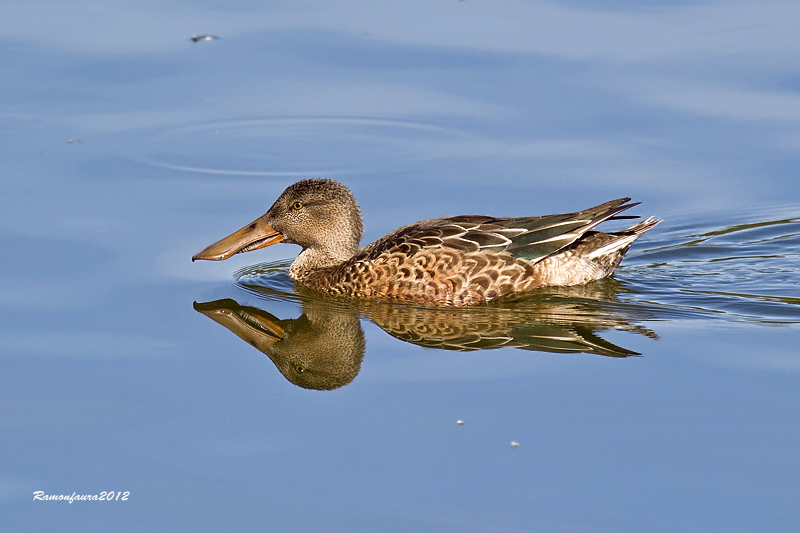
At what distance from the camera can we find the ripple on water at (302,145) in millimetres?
12156

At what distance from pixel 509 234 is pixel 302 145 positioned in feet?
10.3

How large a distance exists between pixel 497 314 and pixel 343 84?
185 inches

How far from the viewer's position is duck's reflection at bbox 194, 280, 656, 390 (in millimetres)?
8766

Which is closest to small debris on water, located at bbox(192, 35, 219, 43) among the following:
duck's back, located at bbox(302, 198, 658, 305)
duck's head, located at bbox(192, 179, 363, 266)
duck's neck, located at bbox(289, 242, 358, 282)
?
duck's head, located at bbox(192, 179, 363, 266)

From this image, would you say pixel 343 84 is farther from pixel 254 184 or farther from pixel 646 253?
pixel 646 253

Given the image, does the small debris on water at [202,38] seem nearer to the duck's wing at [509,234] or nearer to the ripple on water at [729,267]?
the duck's wing at [509,234]

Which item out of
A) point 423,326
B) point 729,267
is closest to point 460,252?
point 423,326

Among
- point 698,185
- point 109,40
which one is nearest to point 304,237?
point 698,185

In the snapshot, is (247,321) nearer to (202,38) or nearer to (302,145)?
(302,145)

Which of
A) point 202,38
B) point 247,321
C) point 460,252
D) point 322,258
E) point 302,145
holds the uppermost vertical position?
point 202,38

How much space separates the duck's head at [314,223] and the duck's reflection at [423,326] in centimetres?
56

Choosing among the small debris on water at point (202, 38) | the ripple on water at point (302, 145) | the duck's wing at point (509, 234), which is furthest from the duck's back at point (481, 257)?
the small debris on water at point (202, 38)

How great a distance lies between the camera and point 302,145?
1252 cm

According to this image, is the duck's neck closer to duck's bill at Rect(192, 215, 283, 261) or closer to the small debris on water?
duck's bill at Rect(192, 215, 283, 261)
